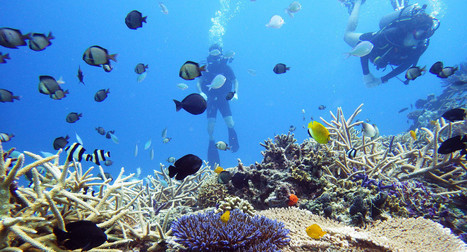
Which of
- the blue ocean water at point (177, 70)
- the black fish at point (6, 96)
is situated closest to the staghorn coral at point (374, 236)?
the black fish at point (6, 96)

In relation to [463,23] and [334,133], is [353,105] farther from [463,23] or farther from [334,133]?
[334,133]

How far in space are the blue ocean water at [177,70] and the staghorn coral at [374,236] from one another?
3434 inches

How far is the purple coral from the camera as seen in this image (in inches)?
88.7

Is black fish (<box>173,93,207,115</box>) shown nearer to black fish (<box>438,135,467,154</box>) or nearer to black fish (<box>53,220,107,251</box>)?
black fish (<box>53,220,107,251</box>)

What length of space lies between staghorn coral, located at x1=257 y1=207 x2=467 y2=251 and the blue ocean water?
87.2 meters

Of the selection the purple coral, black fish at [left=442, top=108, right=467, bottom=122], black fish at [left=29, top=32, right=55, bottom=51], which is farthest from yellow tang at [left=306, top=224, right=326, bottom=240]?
black fish at [left=29, top=32, right=55, bottom=51]

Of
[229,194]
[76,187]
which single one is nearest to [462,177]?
[229,194]

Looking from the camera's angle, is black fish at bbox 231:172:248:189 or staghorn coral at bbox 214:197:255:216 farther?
black fish at bbox 231:172:248:189

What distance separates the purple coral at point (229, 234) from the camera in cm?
225

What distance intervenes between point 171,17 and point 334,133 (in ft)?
461

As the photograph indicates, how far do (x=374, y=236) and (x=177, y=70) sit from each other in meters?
150

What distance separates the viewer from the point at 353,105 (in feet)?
536

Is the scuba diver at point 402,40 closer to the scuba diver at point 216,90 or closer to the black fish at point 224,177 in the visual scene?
the scuba diver at point 216,90

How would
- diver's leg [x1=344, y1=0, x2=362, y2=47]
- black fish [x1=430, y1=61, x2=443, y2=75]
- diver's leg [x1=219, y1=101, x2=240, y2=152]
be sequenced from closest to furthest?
black fish [x1=430, y1=61, x2=443, y2=75] → diver's leg [x1=344, y1=0, x2=362, y2=47] → diver's leg [x1=219, y1=101, x2=240, y2=152]
